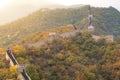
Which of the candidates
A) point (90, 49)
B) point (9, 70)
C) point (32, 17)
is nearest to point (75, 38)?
point (90, 49)

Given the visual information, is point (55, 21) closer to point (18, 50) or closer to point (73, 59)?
point (73, 59)

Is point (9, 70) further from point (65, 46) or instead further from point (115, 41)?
point (115, 41)

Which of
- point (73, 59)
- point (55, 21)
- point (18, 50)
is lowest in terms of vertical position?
point (55, 21)

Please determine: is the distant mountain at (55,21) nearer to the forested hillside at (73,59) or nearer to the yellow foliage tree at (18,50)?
the forested hillside at (73,59)

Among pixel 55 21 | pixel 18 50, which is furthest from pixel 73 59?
pixel 55 21

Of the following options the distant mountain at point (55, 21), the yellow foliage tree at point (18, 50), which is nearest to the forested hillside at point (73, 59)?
the yellow foliage tree at point (18, 50)

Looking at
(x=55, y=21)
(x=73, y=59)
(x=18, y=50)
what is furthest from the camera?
(x=55, y=21)

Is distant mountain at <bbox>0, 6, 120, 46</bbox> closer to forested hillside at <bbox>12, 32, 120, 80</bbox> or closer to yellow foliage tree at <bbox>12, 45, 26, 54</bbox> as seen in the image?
forested hillside at <bbox>12, 32, 120, 80</bbox>

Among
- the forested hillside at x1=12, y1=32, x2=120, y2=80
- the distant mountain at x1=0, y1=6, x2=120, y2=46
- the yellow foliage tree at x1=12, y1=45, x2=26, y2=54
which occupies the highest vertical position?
the yellow foliage tree at x1=12, y1=45, x2=26, y2=54

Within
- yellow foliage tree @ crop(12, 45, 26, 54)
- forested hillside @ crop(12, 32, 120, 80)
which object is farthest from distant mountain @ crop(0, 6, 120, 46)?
yellow foliage tree @ crop(12, 45, 26, 54)
